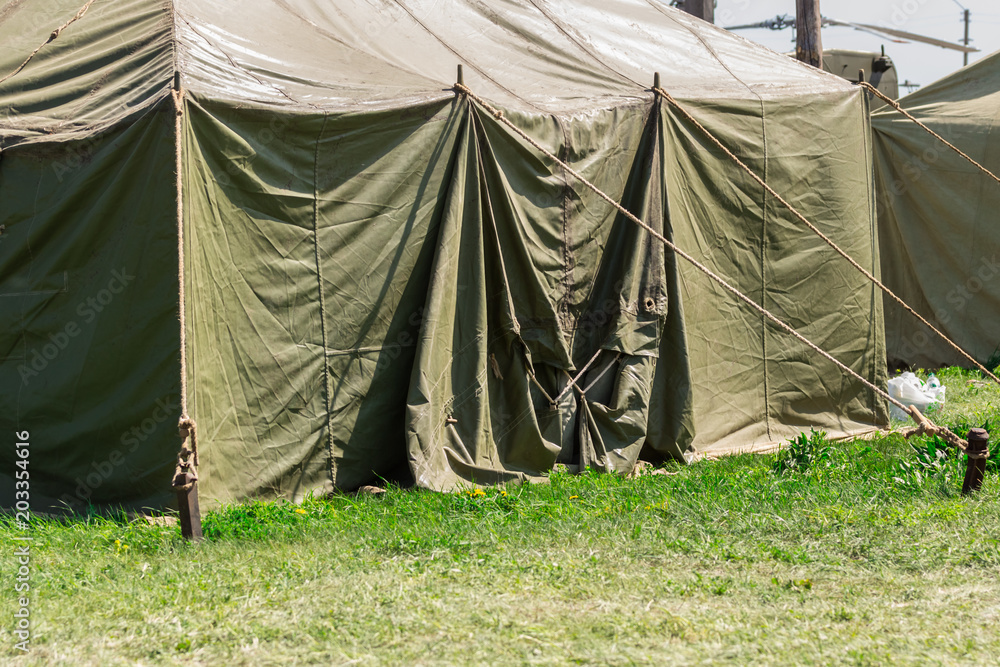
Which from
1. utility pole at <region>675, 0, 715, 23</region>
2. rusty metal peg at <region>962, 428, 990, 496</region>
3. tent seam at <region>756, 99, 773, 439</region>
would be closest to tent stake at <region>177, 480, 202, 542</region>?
rusty metal peg at <region>962, 428, 990, 496</region>

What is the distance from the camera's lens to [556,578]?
408 centimetres

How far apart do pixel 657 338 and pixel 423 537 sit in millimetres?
2246

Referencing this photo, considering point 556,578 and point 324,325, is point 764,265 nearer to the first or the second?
point 324,325

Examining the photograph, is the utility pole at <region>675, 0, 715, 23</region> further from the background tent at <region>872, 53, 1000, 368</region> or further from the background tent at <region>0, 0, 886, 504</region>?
the background tent at <region>0, 0, 886, 504</region>

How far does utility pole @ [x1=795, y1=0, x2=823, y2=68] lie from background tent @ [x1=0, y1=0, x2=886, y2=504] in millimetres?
2951

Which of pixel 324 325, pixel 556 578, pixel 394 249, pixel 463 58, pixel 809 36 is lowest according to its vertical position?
pixel 556 578

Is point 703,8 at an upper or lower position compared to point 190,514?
upper

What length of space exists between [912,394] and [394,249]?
14.7 feet

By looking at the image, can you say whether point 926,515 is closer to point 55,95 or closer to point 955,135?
point 55,95

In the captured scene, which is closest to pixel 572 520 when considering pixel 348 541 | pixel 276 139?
pixel 348 541

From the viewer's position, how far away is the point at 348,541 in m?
4.55

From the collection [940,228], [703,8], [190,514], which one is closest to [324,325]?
[190,514]

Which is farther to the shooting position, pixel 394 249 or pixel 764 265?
pixel 764 265

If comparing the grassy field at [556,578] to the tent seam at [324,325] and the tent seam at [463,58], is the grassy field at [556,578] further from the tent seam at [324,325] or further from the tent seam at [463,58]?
the tent seam at [463,58]
